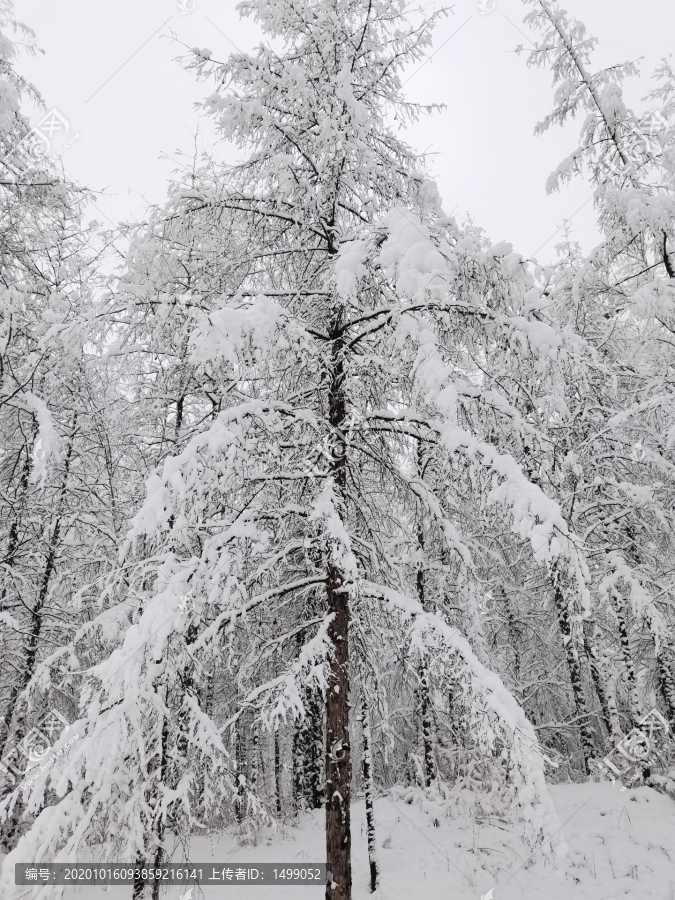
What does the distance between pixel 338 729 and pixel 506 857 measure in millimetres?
5389

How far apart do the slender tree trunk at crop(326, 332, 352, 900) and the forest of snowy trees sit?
0.10 ft

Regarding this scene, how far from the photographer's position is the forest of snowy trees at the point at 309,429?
3.98m

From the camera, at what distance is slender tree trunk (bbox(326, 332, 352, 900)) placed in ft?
15.3

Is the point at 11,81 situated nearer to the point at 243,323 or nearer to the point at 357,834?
the point at 243,323

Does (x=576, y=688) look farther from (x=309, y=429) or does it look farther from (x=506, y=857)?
(x=309, y=429)

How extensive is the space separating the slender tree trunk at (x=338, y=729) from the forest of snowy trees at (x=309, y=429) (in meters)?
0.03

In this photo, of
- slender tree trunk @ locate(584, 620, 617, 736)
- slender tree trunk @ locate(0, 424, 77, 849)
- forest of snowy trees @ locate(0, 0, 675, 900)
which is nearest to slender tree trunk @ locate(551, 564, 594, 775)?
forest of snowy trees @ locate(0, 0, 675, 900)

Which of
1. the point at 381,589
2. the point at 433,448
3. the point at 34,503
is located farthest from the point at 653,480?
the point at 34,503

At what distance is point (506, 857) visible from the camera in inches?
313

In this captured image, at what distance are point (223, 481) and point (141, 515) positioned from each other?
86 centimetres
